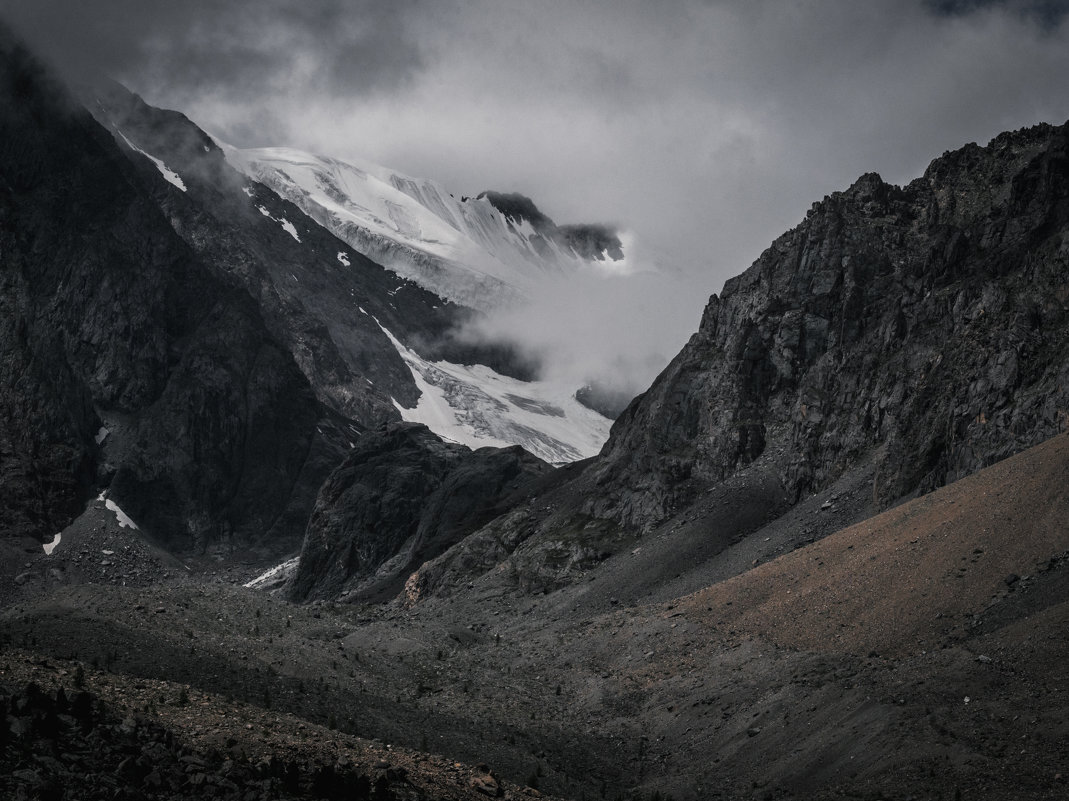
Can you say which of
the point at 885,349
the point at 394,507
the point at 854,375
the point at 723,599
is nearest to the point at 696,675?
the point at 723,599

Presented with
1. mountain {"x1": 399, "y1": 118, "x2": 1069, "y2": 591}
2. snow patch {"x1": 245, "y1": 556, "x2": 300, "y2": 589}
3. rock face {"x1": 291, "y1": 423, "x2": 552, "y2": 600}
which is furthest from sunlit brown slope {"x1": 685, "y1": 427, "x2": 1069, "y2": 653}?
snow patch {"x1": 245, "y1": 556, "x2": 300, "y2": 589}

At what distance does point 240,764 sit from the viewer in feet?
71.6

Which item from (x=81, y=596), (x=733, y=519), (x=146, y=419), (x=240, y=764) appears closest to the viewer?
(x=240, y=764)

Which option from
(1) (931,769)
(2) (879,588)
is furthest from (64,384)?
(1) (931,769)

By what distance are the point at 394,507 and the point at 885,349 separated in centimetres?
8977

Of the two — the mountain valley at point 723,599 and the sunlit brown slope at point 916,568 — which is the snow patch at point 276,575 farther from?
the sunlit brown slope at point 916,568

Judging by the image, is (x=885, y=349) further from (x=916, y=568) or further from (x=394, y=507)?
(x=394, y=507)

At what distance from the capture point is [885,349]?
87438 millimetres

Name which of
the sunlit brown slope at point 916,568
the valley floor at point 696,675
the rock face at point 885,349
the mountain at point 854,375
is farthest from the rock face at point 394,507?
the sunlit brown slope at point 916,568

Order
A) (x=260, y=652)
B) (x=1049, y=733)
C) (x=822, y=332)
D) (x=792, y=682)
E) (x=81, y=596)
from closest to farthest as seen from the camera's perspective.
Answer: (x=1049, y=733), (x=792, y=682), (x=260, y=652), (x=81, y=596), (x=822, y=332)

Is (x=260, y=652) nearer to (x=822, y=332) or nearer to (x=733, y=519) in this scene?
(x=733, y=519)

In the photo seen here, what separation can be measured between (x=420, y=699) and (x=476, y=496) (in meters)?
103

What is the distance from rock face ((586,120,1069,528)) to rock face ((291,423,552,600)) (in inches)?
1414

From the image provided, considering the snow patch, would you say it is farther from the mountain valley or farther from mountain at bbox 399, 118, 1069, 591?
mountain at bbox 399, 118, 1069, 591
